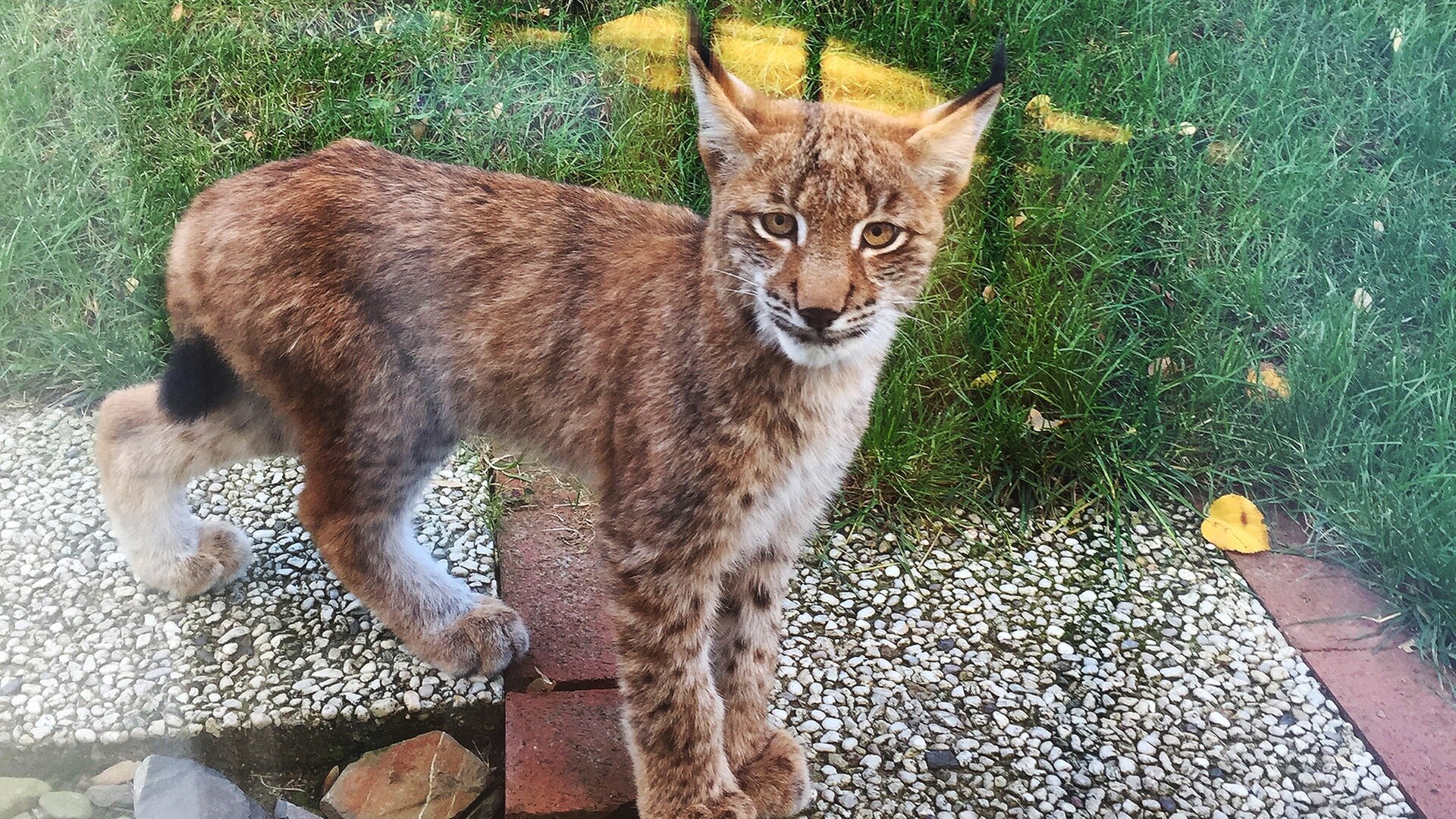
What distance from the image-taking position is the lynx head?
1786 mm

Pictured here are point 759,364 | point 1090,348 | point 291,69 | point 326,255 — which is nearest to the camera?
point 291,69

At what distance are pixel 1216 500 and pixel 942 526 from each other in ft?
2.04

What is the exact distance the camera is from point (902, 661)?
7.77 ft

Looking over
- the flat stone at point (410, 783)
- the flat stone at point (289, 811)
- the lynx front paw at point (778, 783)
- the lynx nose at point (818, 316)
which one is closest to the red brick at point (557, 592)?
the flat stone at point (410, 783)

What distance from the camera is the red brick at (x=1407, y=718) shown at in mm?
1814

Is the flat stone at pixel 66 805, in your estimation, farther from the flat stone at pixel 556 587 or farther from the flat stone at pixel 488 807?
the flat stone at pixel 556 587

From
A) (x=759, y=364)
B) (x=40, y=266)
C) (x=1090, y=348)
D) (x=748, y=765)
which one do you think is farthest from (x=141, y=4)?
(x=1090, y=348)

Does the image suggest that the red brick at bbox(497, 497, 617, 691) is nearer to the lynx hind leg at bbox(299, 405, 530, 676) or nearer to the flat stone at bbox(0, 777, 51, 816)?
the lynx hind leg at bbox(299, 405, 530, 676)

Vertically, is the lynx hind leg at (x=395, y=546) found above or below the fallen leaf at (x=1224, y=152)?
below

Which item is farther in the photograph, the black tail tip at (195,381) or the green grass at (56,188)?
the black tail tip at (195,381)

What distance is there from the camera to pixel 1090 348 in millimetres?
2434

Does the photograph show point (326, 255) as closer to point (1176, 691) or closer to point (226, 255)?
point (226, 255)

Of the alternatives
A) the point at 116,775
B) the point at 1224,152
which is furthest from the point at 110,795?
the point at 1224,152

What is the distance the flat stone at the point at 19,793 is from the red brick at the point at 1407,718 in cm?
208
